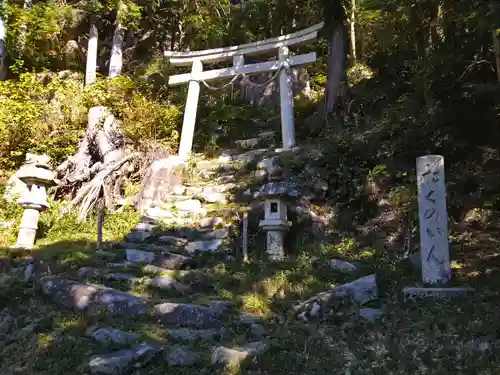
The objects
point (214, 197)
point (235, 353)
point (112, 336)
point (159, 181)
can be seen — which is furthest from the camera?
point (159, 181)

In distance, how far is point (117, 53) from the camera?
1549 centimetres

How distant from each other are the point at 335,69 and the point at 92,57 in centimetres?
808

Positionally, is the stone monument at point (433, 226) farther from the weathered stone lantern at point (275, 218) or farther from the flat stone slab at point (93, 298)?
the flat stone slab at point (93, 298)

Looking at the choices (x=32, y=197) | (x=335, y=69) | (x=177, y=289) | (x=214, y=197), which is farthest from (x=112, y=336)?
(x=335, y=69)

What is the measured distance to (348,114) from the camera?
38.2 ft

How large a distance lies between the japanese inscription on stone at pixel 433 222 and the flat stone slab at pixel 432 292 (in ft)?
1.14

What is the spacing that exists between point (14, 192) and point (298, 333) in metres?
8.45

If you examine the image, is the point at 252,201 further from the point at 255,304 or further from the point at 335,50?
the point at 335,50

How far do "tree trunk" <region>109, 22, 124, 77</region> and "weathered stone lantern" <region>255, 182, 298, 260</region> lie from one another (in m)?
9.26

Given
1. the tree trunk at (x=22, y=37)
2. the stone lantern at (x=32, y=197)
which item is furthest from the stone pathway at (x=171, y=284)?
the tree trunk at (x=22, y=37)

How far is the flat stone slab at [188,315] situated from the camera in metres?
5.28

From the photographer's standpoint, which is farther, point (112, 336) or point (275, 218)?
point (275, 218)

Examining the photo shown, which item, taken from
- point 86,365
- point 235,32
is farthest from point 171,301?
point 235,32

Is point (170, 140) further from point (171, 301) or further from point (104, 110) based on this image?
point (171, 301)
